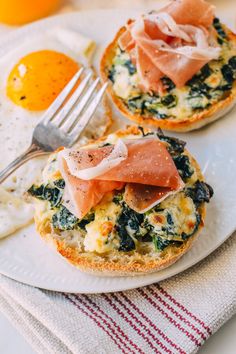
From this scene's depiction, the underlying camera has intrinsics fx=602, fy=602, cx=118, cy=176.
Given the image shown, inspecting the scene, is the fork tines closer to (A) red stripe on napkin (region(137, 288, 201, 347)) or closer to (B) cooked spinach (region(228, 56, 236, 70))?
(B) cooked spinach (region(228, 56, 236, 70))

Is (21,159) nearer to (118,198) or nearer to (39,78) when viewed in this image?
(39,78)

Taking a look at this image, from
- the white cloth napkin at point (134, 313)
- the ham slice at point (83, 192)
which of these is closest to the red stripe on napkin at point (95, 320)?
the white cloth napkin at point (134, 313)

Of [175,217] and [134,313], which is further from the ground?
[175,217]

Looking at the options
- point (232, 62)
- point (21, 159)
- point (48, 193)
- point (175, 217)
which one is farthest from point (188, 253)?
point (232, 62)

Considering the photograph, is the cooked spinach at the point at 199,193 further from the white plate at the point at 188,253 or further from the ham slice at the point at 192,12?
the ham slice at the point at 192,12

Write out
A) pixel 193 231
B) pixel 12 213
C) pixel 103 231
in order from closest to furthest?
pixel 103 231, pixel 193 231, pixel 12 213

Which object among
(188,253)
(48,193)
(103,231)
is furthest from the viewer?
(48,193)
